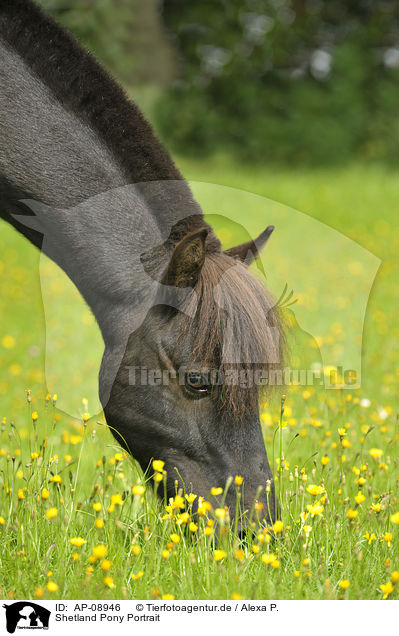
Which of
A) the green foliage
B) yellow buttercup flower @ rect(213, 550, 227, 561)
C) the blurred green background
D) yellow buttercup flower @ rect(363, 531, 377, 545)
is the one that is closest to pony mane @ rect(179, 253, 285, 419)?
yellow buttercup flower @ rect(213, 550, 227, 561)

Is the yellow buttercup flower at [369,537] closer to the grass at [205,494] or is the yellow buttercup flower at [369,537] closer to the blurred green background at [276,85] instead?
the grass at [205,494]

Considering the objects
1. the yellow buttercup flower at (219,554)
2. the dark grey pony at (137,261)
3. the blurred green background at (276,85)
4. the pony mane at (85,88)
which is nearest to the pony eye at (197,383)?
the dark grey pony at (137,261)

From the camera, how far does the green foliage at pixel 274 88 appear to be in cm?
1812

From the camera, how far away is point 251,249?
288 centimetres

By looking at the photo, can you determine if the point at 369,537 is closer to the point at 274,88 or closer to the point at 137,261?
the point at 137,261

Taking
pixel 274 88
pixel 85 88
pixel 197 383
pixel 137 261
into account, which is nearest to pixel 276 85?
pixel 274 88

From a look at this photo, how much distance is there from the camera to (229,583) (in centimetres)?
229

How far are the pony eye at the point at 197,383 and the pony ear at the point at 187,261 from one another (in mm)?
326
